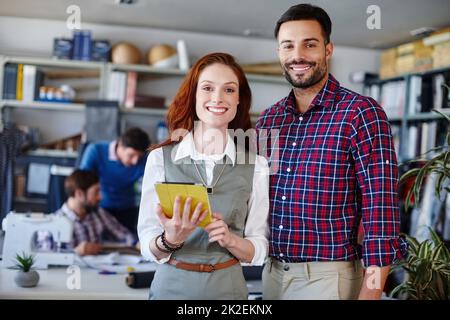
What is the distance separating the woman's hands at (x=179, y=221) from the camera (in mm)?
939

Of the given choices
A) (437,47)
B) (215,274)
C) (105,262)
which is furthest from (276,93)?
(105,262)

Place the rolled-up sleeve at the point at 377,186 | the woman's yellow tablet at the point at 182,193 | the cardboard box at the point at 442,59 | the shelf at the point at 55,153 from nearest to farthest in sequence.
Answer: the woman's yellow tablet at the point at 182,193, the rolled-up sleeve at the point at 377,186, the cardboard box at the point at 442,59, the shelf at the point at 55,153

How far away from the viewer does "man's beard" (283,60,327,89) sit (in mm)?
1082

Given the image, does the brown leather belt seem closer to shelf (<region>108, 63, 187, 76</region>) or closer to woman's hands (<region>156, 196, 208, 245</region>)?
woman's hands (<region>156, 196, 208, 245</region>)

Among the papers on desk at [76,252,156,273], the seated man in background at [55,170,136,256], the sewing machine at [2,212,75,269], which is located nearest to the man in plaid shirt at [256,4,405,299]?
the sewing machine at [2,212,75,269]

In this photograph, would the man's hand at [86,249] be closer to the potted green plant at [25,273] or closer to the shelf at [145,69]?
the potted green plant at [25,273]

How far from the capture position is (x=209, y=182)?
107 cm

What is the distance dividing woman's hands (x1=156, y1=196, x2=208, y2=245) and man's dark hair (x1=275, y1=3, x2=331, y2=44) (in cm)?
43

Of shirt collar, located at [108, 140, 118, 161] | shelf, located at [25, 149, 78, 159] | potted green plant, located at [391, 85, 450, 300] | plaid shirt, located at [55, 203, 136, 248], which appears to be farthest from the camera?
shelf, located at [25, 149, 78, 159]

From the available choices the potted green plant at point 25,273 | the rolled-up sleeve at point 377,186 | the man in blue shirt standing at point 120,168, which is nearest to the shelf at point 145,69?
the man in blue shirt standing at point 120,168

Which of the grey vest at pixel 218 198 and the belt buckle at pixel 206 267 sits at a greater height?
the grey vest at pixel 218 198

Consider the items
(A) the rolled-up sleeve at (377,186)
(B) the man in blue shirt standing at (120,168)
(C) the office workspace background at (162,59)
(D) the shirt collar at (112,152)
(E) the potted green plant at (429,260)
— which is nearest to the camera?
(A) the rolled-up sleeve at (377,186)

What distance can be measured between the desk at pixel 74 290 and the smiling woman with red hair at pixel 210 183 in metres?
0.32
